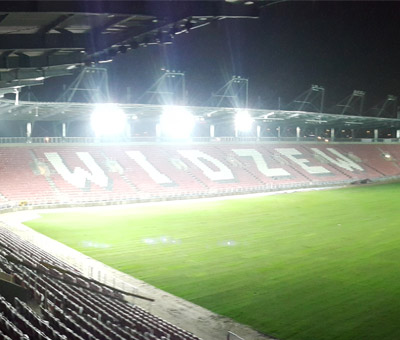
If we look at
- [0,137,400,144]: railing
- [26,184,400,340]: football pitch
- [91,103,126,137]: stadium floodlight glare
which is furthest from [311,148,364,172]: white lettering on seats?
[91,103,126,137]: stadium floodlight glare

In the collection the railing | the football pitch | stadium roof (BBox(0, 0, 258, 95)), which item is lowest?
the football pitch

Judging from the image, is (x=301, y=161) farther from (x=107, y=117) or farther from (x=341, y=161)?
(x=107, y=117)

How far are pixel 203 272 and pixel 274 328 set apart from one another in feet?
15.2

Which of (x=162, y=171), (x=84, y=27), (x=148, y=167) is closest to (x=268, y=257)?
(x=84, y=27)

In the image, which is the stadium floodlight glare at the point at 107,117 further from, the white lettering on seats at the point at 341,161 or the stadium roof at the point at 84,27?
the stadium roof at the point at 84,27

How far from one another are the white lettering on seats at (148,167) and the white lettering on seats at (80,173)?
380cm

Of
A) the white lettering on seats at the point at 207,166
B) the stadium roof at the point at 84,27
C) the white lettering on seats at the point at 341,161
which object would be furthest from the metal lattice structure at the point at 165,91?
the stadium roof at the point at 84,27

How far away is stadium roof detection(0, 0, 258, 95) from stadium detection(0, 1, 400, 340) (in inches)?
1.1

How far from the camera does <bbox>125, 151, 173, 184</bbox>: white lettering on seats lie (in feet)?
117

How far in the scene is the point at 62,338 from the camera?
238 inches

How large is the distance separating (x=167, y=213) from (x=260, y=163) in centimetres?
1876

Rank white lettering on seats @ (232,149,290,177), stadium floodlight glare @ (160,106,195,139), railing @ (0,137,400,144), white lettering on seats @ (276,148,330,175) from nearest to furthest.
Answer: railing @ (0,137,400,144) < stadium floodlight glare @ (160,106,195,139) < white lettering on seats @ (232,149,290,177) < white lettering on seats @ (276,148,330,175)

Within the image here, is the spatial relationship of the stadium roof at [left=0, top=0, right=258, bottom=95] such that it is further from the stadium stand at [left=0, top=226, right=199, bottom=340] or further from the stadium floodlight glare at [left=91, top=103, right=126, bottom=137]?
the stadium floodlight glare at [left=91, top=103, right=126, bottom=137]

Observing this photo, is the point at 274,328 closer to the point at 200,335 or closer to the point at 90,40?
the point at 200,335
